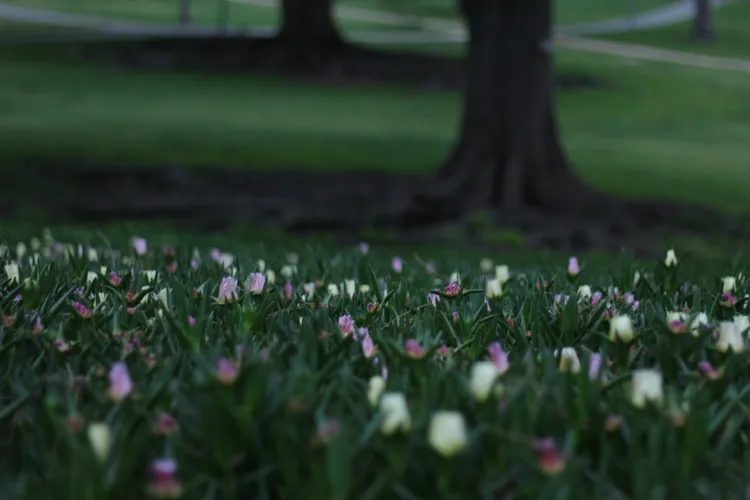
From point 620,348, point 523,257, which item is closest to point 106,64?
point 523,257

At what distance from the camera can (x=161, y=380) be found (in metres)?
2.59

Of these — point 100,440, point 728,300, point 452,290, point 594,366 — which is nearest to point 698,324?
point 728,300

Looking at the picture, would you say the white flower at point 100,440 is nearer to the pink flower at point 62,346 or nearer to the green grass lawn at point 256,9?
the pink flower at point 62,346

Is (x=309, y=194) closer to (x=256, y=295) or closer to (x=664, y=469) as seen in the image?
(x=256, y=295)

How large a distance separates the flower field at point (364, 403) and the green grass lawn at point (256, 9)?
40.9 meters

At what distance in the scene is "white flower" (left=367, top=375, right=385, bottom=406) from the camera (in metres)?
2.50

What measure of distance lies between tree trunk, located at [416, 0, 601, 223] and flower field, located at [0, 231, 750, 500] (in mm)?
8743

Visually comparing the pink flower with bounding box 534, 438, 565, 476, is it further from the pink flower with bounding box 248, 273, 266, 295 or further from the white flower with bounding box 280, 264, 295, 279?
the white flower with bounding box 280, 264, 295, 279

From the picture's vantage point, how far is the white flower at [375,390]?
2504 mm

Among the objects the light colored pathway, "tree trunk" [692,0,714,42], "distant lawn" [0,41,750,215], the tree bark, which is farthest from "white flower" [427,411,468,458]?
"tree trunk" [692,0,714,42]

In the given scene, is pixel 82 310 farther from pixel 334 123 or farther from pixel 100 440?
pixel 334 123

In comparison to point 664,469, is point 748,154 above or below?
below

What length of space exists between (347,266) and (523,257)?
4795 mm

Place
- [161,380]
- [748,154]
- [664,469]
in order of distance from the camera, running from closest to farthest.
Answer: [664,469]
[161,380]
[748,154]
